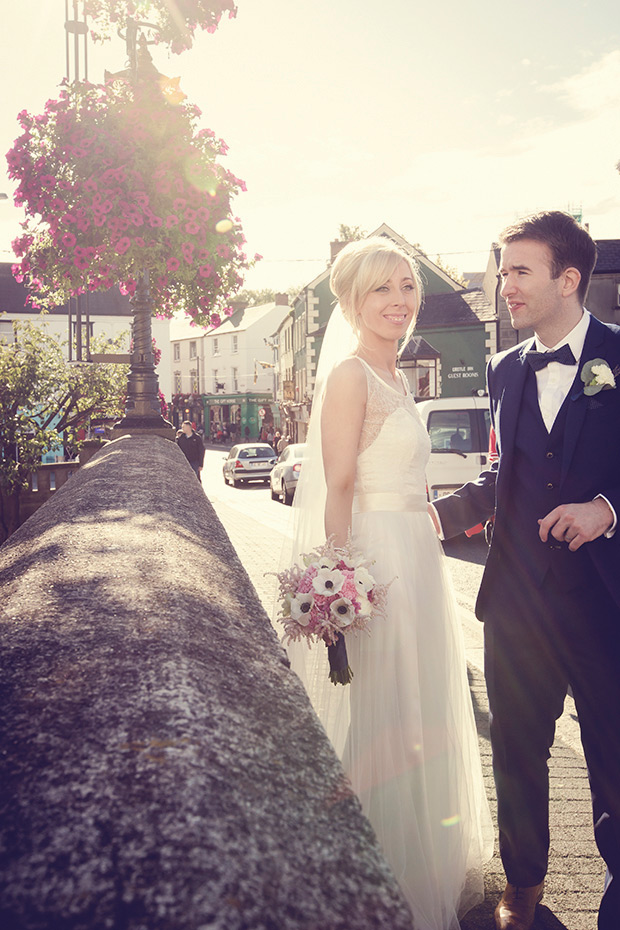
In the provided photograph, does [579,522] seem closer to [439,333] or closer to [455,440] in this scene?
[455,440]

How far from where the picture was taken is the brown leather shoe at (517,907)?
2.62 meters

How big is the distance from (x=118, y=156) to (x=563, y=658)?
4.40m

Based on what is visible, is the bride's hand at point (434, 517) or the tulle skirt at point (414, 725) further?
the bride's hand at point (434, 517)

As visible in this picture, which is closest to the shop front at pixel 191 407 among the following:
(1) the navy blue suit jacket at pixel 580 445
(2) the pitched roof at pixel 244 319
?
(2) the pitched roof at pixel 244 319

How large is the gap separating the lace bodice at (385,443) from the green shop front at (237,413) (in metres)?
65.0

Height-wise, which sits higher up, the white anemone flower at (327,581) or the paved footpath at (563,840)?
the white anemone flower at (327,581)

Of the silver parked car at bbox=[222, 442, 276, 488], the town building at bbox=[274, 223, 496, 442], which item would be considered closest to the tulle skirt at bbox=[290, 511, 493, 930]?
the town building at bbox=[274, 223, 496, 442]

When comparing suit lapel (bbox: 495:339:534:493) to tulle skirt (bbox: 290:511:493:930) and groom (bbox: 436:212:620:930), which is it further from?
tulle skirt (bbox: 290:511:493:930)

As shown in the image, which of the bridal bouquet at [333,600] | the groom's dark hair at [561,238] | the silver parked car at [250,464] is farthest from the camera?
the silver parked car at [250,464]

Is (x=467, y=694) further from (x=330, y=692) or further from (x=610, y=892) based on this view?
(x=610, y=892)

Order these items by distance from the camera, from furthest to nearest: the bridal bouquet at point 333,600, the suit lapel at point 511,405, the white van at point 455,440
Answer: the white van at point 455,440, the suit lapel at point 511,405, the bridal bouquet at point 333,600

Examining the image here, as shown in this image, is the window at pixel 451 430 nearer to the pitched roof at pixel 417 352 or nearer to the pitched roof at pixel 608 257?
the pitched roof at pixel 417 352

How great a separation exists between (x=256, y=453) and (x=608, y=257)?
624 inches

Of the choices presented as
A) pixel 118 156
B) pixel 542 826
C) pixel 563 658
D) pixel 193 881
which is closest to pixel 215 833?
pixel 193 881
